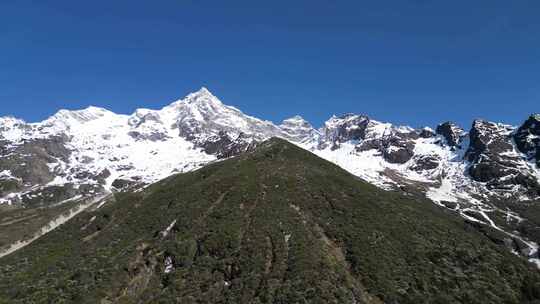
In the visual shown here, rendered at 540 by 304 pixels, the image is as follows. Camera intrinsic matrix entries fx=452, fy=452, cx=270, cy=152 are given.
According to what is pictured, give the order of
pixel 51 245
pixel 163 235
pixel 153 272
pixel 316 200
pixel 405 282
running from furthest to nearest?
pixel 51 245, pixel 316 200, pixel 163 235, pixel 153 272, pixel 405 282

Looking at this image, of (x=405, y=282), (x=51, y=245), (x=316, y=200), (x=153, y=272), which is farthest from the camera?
(x=51, y=245)

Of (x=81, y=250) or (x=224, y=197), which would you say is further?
(x=224, y=197)

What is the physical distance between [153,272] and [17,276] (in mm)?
42586

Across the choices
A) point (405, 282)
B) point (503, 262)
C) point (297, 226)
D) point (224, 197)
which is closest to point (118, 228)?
point (224, 197)

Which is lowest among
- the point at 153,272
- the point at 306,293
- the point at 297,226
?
the point at 153,272

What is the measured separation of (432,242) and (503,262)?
67.2ft

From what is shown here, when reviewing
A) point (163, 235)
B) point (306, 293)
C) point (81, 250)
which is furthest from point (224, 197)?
point (306, 293)

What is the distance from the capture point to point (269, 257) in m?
112

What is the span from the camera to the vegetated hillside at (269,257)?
335 feet

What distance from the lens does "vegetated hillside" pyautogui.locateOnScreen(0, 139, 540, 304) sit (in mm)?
102188

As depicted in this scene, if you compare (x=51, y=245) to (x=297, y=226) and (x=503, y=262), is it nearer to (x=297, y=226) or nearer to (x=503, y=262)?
(x=297, y=226)

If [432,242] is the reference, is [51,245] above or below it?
below

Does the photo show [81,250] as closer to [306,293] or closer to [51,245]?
[51,245]

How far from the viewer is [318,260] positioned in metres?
107
